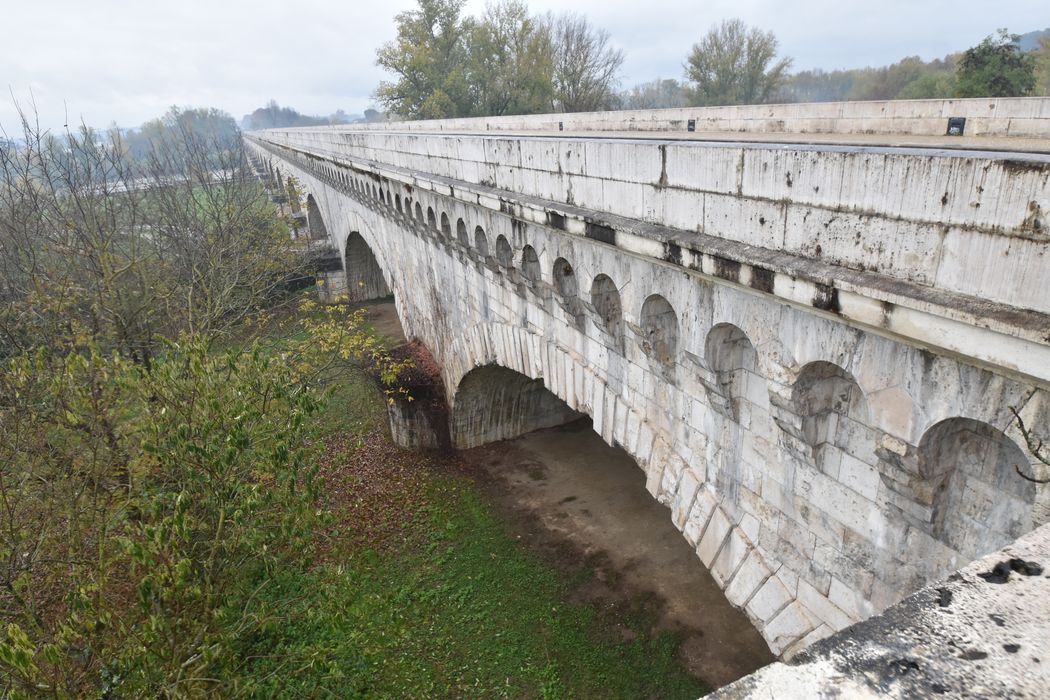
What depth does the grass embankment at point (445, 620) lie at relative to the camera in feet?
27.0

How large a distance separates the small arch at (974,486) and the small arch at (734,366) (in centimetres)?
143

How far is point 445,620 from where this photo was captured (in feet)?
34.6

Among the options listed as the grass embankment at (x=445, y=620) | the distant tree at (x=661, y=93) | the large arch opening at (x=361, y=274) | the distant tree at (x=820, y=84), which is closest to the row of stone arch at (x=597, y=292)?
the grass embankment at (x=445, y=620)

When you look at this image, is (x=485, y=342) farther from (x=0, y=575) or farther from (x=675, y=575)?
(x=0, y=575)

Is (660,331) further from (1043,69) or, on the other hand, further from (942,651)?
(1043,69)

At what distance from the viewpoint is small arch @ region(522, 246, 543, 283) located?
8.49 meters

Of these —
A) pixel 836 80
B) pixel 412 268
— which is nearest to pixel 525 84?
pixel 412 268

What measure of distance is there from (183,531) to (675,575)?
8.51 meters

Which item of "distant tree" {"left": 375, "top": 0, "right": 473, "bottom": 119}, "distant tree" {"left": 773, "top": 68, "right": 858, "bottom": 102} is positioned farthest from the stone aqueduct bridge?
"distant tree" {"left": 773, "top": 68, "right": 858, "bottom": 102}

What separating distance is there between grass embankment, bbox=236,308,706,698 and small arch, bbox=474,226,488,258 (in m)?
3.81

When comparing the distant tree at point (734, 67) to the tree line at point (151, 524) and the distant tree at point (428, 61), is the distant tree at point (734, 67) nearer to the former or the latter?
the distant tree at point (428, 61)

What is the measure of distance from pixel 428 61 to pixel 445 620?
139 feet

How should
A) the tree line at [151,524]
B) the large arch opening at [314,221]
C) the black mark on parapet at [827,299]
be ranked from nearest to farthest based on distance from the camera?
the black mark on parapet at [827,299] → the tree line at [151,524] → the large arch opening at [314,221]

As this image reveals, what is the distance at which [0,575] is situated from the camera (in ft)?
19.4
